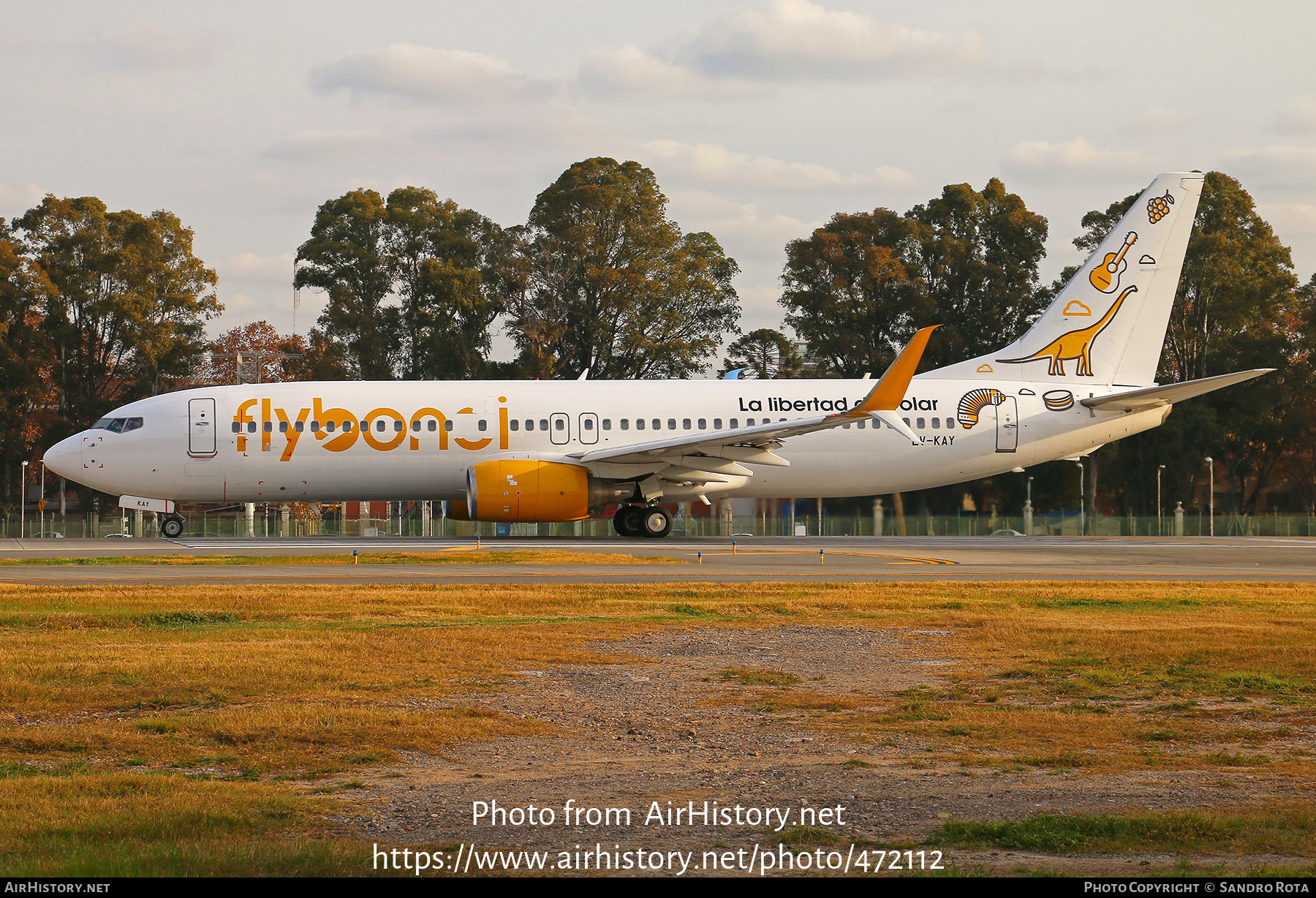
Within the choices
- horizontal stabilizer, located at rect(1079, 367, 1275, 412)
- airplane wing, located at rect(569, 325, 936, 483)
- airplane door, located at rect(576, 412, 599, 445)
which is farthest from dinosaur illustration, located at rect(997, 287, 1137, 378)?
airplane door, located at rect(576, 412, 599, 445)

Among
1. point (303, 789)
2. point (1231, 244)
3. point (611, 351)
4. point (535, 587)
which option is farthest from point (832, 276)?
point (303, 789)

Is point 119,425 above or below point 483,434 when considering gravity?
above

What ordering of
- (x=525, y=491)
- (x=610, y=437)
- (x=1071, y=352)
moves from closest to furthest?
1. (x=525, y=491)
2. (x=610, y=437)
3. (x=1071, y=352)

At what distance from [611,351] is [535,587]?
44.4 meters

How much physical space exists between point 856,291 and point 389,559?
A: 41490mm

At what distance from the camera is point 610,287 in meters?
62.6

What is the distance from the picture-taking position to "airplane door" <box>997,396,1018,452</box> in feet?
111

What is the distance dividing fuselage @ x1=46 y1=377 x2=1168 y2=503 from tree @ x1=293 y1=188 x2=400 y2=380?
3072 cm

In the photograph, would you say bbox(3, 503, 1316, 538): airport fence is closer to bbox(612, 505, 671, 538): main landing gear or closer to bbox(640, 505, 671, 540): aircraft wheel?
bbox(612, 505, 671, 538): main landing gear

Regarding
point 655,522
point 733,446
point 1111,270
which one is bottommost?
point 655,522

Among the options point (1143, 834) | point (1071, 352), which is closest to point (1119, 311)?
point (1071, 352)

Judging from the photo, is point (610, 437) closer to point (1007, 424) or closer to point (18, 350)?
point (1007, 424)

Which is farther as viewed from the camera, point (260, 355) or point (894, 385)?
point (260, 355)
